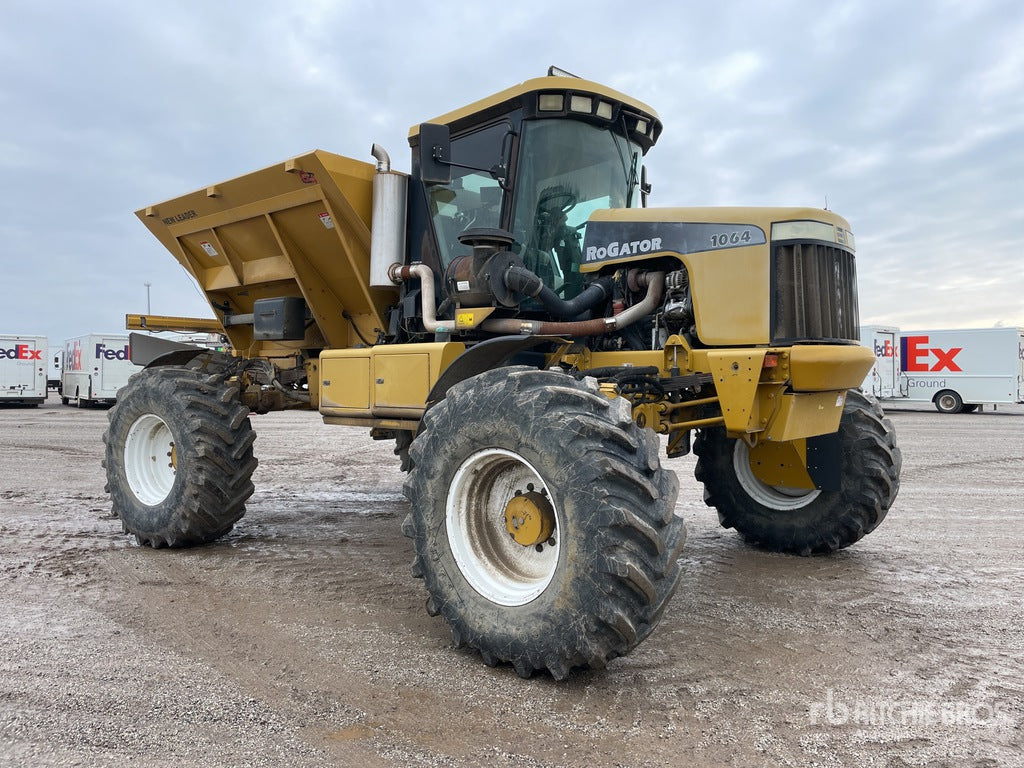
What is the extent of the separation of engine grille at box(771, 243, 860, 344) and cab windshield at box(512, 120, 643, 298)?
1.38 m

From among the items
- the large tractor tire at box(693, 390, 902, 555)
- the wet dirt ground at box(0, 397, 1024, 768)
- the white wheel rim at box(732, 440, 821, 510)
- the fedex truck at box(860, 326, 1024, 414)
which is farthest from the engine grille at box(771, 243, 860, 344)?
the fedex truck at box(860, 326, 1024, 414)

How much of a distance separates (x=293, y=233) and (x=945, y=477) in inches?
365

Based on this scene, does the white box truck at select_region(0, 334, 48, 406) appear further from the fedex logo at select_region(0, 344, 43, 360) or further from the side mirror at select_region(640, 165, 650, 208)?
the side mirror at select_region(640, 165, 650, 208)

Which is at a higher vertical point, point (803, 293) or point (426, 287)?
point (426, 287)

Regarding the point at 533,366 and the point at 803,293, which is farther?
the point at 533,366

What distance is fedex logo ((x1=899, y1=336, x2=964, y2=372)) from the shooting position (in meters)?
23.6

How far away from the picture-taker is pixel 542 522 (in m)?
3.66

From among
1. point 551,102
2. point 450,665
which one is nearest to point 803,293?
point 551,102

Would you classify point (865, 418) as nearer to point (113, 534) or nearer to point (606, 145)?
point (606, 145)

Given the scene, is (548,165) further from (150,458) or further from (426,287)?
(150,458)

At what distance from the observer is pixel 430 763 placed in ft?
9.12

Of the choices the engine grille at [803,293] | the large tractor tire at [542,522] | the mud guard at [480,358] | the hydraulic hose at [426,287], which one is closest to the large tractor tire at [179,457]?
the hydraulic hose at [426,287]

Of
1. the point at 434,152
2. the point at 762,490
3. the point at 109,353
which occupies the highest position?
the point at 434,152

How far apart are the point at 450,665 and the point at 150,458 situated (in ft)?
13.5
